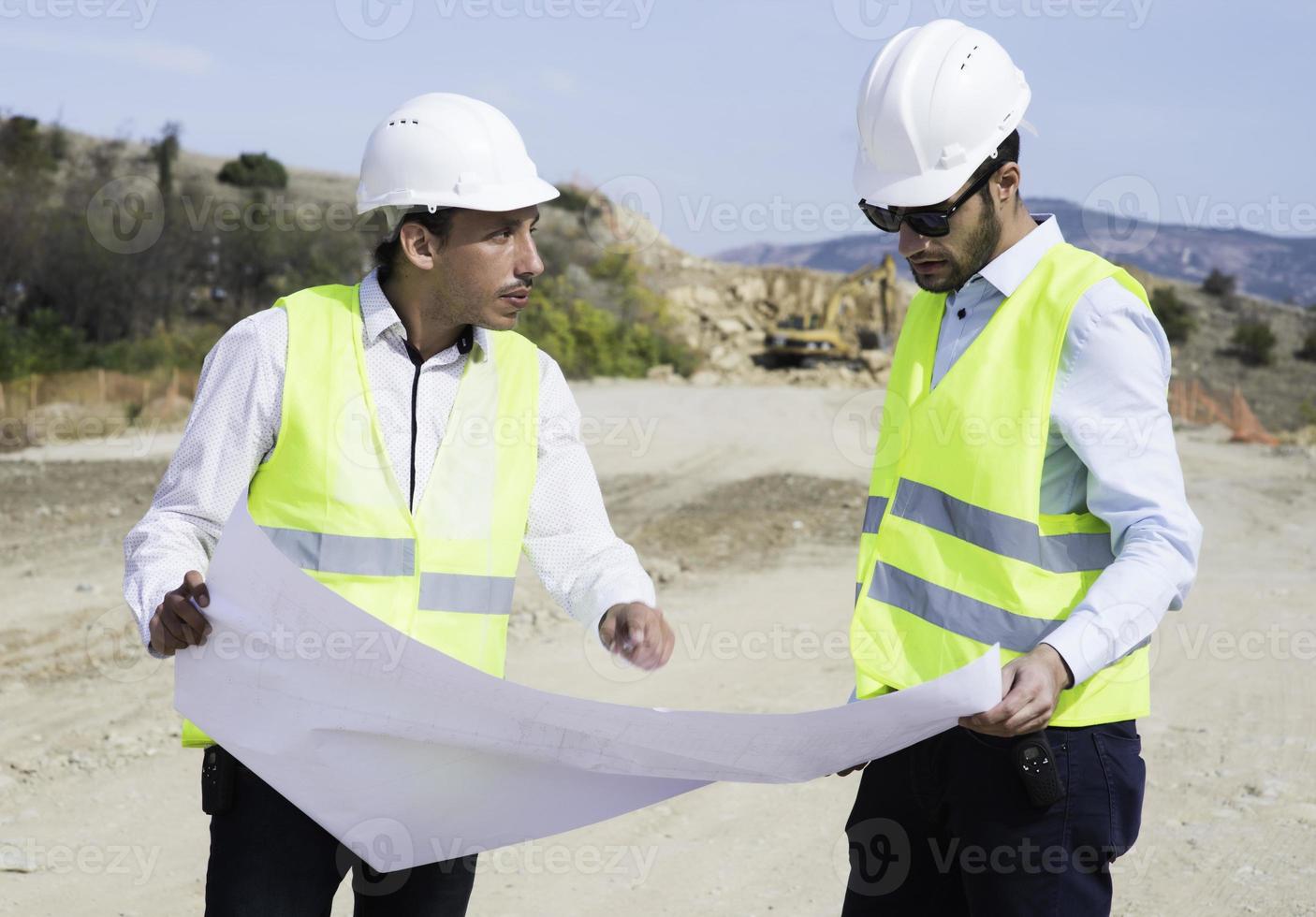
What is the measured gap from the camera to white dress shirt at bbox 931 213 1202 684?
2.17 meters

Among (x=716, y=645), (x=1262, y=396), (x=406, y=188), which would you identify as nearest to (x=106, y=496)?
(x=716, y=645)

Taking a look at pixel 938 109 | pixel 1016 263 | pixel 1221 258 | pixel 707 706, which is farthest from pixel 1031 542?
pixel 1221 258

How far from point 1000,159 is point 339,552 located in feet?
4.79

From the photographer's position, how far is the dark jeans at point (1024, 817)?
2.32m

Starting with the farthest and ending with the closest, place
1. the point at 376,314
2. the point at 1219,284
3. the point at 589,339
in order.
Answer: the point at 1219,284, the point at 589,339, the point at 376,314

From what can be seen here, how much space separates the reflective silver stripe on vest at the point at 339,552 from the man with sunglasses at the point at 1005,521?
3.02ft

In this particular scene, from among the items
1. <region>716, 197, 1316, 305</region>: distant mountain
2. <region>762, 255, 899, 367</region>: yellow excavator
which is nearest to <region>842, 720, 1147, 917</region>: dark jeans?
<region>762, 255, 899, 367</region>: yellow excavator

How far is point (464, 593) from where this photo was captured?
252 cm

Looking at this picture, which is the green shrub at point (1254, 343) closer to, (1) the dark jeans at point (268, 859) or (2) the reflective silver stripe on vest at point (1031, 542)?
(2) the reflective silver stripe on vest at point (1031, 542)

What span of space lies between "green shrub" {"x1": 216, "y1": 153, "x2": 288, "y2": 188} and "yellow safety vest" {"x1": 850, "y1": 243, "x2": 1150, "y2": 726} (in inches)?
2101

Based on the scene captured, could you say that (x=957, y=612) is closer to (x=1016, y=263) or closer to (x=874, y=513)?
(x=874, y=513)

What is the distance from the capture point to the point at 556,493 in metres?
2.78

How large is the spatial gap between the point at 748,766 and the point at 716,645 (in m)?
5.51

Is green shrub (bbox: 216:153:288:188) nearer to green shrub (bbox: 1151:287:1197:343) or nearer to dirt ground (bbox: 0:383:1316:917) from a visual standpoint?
green shrub (bbox: 1151:287:1197:343)
